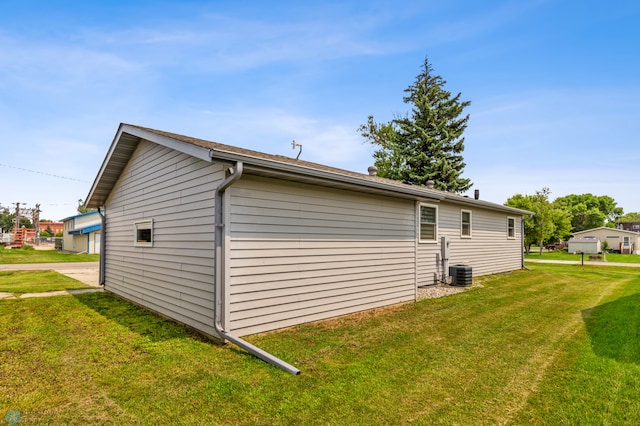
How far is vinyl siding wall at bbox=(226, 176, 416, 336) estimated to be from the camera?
468 centimetres

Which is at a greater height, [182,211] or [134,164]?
[134,164]

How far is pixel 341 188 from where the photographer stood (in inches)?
239

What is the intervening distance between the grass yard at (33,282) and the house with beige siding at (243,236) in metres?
1.60

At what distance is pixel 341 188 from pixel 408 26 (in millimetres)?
7088

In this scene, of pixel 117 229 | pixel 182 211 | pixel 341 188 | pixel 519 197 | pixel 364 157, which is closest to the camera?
pixel 182 211

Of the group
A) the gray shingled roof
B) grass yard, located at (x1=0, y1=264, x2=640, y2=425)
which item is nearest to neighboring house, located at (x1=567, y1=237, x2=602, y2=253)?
the gray shingled roof

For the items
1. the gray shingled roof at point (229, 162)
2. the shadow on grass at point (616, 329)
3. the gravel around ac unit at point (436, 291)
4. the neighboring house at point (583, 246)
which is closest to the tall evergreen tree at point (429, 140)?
the gray shingled roof at point (229, 162)

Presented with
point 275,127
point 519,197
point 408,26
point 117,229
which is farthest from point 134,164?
point 519,197

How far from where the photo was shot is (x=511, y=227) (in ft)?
48.4

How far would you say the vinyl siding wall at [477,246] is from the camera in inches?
388

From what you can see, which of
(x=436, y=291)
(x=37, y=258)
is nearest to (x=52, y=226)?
(x=37, y=258)

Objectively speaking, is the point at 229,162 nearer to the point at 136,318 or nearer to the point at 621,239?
the point at 136,318

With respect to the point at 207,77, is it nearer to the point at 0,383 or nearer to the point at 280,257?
the point at 280,257

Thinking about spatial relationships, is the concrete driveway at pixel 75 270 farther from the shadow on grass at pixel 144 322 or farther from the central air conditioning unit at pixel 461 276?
the central air conditioning unit at pixel 461 276
